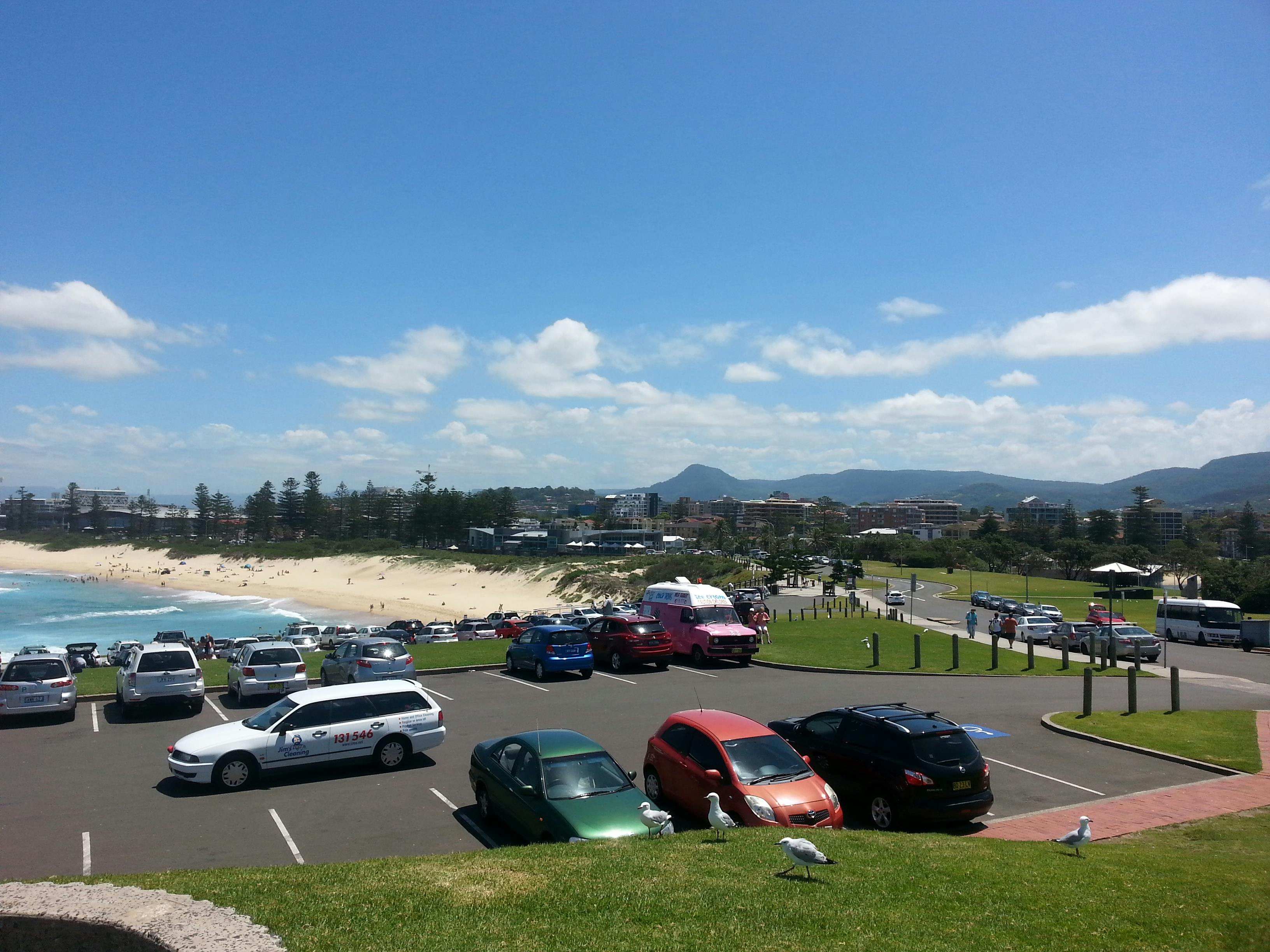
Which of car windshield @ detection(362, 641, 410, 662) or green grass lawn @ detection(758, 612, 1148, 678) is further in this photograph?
green grass lawn @ detection(758, 612, 1148, 678)

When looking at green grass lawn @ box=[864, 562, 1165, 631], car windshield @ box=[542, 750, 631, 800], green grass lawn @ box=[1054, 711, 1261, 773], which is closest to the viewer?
car windshield @ box=[542, 750, 631, 800]

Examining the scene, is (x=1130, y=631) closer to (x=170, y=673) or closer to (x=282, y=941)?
(x=170, y=673)

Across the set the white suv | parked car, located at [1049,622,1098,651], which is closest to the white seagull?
the white suv

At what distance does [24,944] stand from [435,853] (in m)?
4.91

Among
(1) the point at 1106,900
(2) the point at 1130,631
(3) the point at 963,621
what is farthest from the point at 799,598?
(1) the point at 1106,900

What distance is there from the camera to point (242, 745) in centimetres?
1262

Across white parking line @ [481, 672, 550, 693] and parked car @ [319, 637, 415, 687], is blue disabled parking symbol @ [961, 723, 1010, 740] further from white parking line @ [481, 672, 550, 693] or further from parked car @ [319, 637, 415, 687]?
parked car @ [319, 637, 415, 687]

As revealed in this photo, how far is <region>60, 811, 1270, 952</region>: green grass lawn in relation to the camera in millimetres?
5848

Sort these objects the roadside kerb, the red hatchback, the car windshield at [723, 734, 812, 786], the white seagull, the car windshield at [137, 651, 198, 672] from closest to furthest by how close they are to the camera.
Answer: the white seagull → the red hatchback → the car windshield at [723, 734, 812, 786] → the roadside kerb → the car windshield at [137, 651, 198, 672]

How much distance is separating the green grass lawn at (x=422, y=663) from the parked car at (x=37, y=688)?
8.86 ft

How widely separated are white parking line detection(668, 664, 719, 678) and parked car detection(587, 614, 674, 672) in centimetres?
39

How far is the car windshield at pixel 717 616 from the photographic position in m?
26.2

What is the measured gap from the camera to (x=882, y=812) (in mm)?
11070

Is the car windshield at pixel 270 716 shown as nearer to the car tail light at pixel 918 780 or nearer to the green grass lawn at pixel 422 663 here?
the green grass lawn at pixel 422 663
